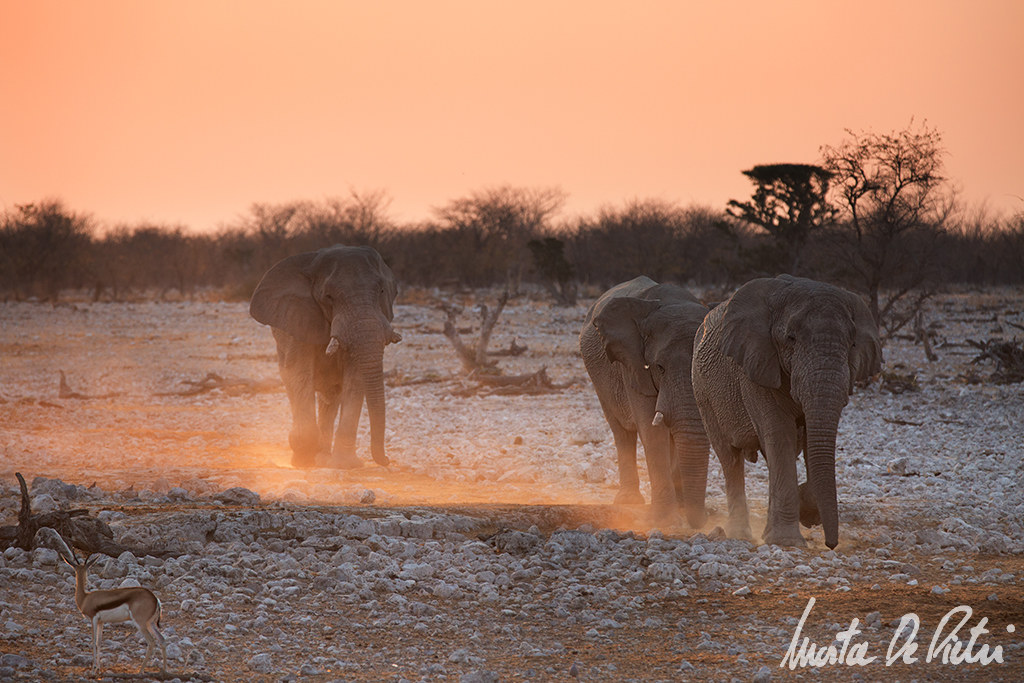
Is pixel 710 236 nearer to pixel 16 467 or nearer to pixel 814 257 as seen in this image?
pixel 814 257

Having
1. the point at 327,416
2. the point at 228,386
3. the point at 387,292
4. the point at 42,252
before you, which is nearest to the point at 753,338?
the point at 387,292

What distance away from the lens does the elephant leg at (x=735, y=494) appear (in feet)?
28.5

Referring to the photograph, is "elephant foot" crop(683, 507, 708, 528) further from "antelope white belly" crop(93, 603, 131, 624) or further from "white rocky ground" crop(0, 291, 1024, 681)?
"antelope white belly" crop(93, 603, 131, 624)

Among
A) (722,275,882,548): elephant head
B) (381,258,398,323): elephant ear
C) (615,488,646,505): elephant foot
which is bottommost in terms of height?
(615,488,646,505): elephant foot

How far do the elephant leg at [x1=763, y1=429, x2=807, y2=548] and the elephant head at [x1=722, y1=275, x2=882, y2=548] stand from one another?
168mm

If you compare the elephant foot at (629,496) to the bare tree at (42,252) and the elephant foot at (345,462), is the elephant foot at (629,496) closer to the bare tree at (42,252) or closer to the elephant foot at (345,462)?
the elephant foot at (345,462)

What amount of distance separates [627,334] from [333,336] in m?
3.75

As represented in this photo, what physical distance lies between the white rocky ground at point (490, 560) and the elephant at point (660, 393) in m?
0.37

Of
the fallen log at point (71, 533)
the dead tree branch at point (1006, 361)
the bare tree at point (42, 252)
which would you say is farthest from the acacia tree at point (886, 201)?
the bare tree at point (42, 252)

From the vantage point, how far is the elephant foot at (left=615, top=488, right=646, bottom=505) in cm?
1042

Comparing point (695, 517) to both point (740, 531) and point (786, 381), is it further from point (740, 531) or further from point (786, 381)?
point (786, 381)

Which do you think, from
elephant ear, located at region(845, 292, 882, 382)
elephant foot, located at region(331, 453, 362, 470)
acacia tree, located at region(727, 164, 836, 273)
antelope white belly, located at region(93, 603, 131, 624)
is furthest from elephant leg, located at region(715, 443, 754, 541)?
acacia tree, located at region(727, 164, 836, 273)

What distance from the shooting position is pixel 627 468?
Result: 34.7 feet

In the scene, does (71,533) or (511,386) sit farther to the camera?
(511,386)
